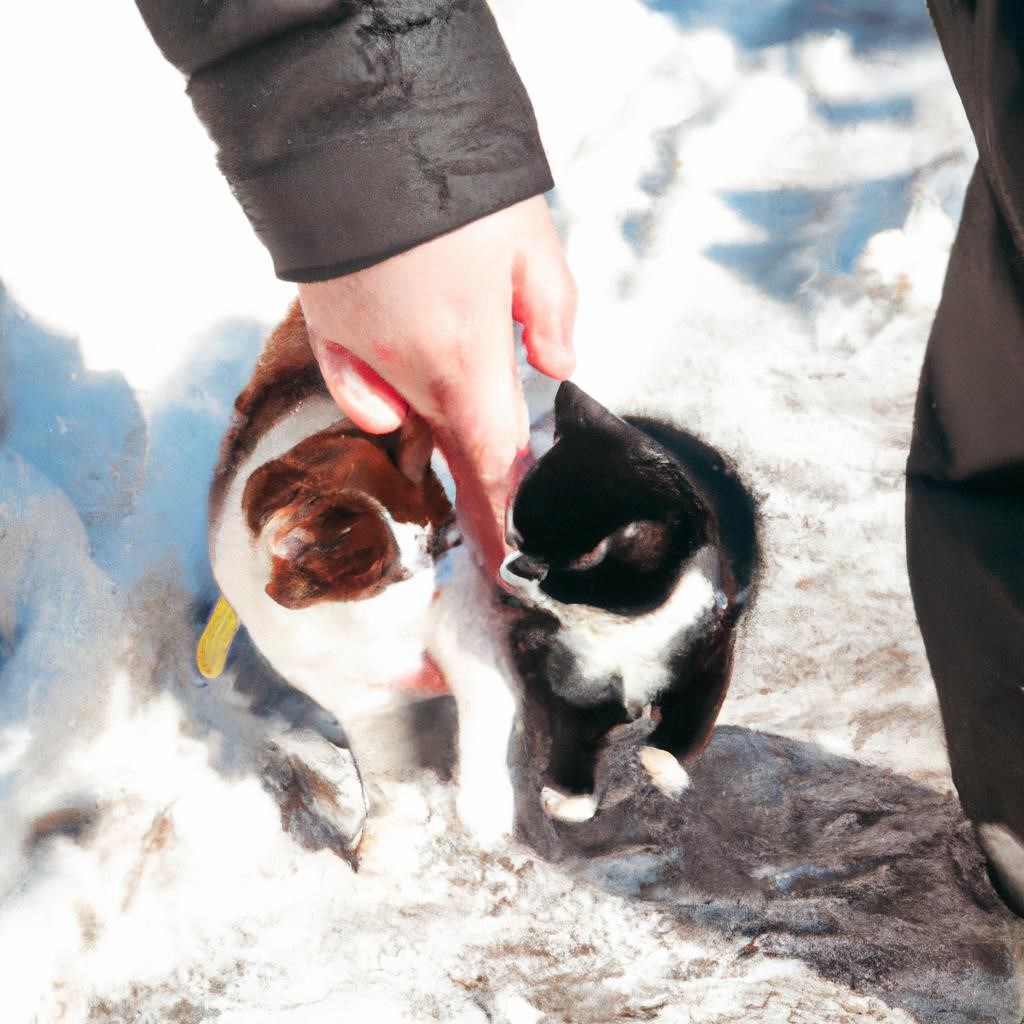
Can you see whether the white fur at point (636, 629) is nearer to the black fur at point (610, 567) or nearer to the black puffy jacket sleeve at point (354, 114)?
the black fur at point (610, 567)

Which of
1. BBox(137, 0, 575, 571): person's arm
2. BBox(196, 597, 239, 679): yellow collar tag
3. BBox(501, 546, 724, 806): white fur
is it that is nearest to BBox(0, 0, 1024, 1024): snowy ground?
BBox(196, 597, 239, 679): yellow collar tag

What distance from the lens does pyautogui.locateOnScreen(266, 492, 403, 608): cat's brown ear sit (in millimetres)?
880

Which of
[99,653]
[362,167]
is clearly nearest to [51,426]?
[99,653]

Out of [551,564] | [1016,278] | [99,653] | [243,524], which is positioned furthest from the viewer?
[99,653]

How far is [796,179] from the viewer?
1.02 m

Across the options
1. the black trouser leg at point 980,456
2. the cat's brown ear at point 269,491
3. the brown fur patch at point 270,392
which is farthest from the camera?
the brown fur patch at point 270,392

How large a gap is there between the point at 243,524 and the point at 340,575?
153mm

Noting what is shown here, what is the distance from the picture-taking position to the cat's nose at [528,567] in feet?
2.79

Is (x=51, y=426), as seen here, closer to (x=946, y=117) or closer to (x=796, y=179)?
(x=796, y=179)

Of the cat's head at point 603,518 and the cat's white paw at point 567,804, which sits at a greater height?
the cat's head at point 603,518

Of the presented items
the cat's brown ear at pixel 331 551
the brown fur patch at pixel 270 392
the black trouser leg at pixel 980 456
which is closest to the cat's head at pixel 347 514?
Result: the cat's brown ear at pixel 331 551

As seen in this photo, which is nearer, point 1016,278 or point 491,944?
point 1016,278

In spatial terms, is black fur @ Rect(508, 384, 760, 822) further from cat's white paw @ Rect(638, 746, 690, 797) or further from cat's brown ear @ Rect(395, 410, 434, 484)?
cat's brown ear @ Rect(395, 410, 434, 484)

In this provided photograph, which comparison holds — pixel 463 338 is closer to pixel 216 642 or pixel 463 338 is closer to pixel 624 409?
pixel 624 409
